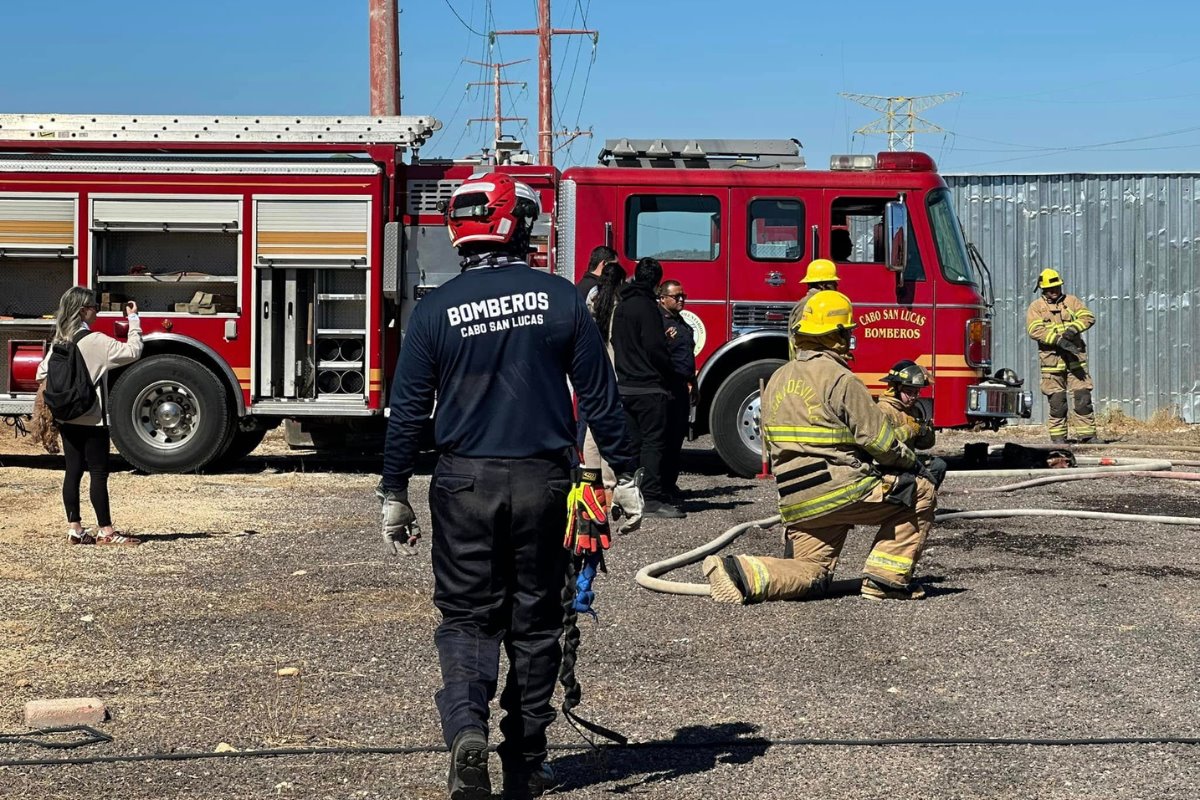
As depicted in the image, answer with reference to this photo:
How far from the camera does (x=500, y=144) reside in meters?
14.8

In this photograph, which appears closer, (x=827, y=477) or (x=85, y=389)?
(x=827, y=477)

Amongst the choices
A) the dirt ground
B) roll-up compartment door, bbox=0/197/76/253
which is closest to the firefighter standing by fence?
the dirt ground

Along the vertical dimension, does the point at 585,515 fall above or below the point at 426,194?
below

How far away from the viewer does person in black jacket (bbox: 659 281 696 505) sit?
38.0ft

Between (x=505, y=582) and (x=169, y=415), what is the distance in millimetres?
10138

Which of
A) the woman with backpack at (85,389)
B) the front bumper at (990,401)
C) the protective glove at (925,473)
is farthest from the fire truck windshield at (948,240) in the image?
the woman with backpack at (85,389)

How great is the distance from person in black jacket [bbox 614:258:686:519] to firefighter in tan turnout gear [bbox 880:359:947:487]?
2542 millimetres

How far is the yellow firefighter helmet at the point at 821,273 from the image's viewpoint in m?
12.7

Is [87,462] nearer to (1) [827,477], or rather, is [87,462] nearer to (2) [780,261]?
(1) [827,477]

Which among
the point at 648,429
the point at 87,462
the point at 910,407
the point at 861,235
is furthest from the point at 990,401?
the point at 87,462

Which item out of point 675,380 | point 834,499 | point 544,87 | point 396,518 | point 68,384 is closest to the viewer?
point 396,518

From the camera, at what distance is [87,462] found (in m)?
10.1

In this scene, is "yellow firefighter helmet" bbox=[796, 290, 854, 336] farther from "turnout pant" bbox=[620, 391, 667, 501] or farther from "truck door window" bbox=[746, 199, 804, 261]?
"truck door window" bbox=[746, 199, 804, 261]

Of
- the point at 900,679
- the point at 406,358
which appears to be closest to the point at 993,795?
the point at 900,679
